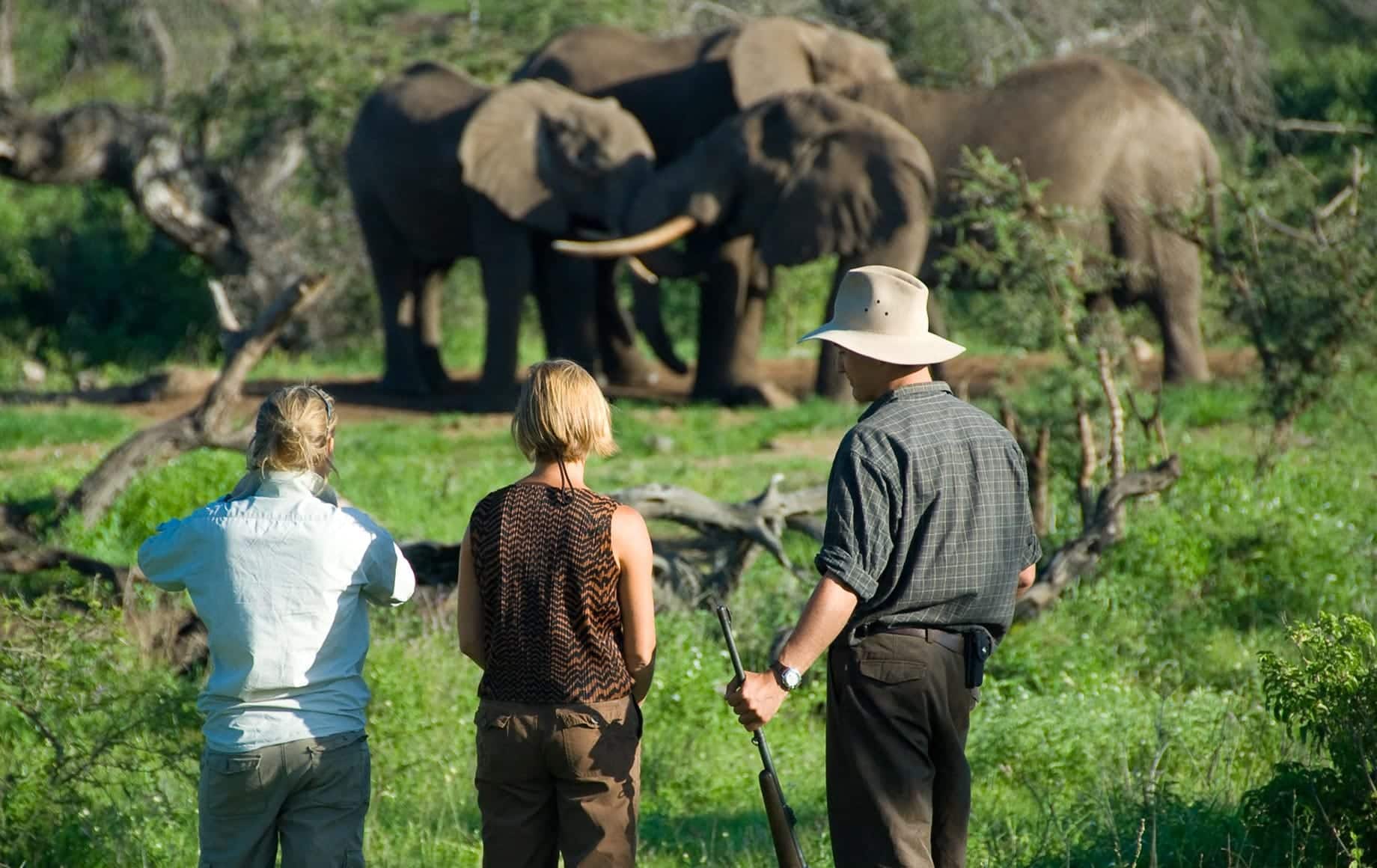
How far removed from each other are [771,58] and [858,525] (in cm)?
1280

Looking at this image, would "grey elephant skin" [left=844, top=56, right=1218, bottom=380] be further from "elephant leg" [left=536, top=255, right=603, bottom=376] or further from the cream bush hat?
the cream bush hat

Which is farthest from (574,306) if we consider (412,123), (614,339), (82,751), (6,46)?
(6,46)

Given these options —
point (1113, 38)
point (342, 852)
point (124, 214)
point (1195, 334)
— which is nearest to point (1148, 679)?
point (342, 852)

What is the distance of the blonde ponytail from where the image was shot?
4.16 m

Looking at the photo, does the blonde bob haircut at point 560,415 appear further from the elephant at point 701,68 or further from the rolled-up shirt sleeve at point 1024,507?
the elephant at point 701,68

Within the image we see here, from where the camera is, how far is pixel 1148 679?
802 cm

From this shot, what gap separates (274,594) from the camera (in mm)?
4133

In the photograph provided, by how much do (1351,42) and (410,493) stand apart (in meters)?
19.0

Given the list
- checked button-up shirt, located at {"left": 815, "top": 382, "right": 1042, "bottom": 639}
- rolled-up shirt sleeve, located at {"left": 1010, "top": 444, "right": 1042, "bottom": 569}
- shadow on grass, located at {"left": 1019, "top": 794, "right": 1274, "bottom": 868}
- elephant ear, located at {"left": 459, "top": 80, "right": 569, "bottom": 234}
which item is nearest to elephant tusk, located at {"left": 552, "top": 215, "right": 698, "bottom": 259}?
elephant ear, located at {"left": 459, "top": 80, "right": 569, "bottom": 234}

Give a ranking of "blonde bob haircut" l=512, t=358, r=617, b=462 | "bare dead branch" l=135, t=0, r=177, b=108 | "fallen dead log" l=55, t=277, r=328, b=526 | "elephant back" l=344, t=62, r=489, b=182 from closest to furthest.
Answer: "blonde bob haircut" l=512, t=358, r=617, b=462
"fallen dead log" l=55, t=277, r=328, b=526
"elephant back" l=344, t=62, r=489, b=182
"bare dead branch" l=135, t=0, r=177, b=108

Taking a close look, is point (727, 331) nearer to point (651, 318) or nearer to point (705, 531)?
point (651, 318)

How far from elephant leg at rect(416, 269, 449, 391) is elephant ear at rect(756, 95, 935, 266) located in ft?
11.9

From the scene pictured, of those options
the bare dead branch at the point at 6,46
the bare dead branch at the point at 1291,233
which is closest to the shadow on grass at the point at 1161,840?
the bare dead branch at the point at 1291,233

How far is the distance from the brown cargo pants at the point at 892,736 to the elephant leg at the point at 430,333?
1260 centimetres
